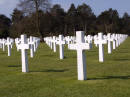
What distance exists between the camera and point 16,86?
7.04m

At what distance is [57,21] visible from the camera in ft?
238

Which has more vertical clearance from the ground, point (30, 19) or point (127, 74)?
point (30, 19)

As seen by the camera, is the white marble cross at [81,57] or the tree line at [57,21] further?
the tree line at [57,21]

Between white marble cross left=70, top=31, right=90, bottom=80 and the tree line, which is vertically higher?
the tree line

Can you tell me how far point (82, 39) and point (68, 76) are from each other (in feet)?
3.92

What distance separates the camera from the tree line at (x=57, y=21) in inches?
1937

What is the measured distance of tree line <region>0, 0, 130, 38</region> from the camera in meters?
49.2

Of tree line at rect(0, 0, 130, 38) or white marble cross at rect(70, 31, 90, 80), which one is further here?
tree line at rect(0, 0, 130, 38)

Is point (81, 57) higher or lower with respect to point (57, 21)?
lower

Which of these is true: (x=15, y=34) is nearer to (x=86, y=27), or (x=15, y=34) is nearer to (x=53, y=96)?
(x=86, y=27)

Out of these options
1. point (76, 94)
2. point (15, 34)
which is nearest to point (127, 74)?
point (76, 94)

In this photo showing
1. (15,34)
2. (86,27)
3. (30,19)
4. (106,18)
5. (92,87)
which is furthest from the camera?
(106,18)

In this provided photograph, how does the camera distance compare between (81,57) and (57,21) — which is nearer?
(81,57)

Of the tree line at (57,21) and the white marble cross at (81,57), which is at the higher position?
the tree line at (57,21)
